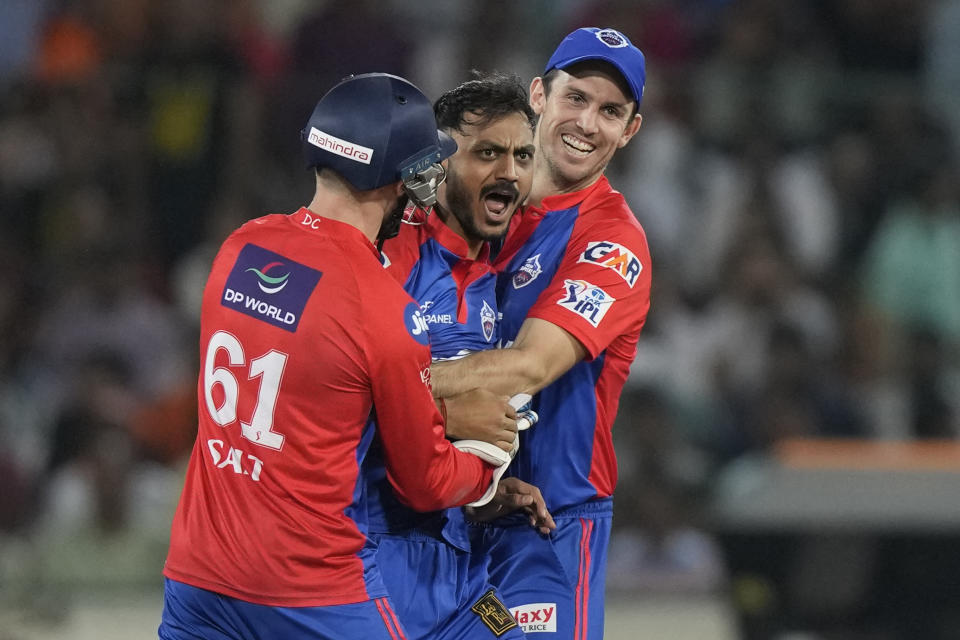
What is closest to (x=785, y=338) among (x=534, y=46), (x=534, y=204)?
(x=534, y=46)

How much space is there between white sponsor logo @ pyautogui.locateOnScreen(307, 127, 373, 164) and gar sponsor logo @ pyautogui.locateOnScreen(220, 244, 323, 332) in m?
0.31

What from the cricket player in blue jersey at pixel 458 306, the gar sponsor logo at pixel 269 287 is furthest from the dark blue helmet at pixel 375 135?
the cricket player in blue jersey at pixel 458 306

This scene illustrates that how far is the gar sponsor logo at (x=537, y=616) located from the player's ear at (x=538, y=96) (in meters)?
1.62

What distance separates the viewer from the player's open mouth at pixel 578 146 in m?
4.66

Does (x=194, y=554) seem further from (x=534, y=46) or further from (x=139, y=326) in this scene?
(x=534, y=46)

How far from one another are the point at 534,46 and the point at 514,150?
5.67 metres

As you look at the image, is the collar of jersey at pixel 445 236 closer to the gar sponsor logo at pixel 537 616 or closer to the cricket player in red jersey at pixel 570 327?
the cricket player in red jersey at pixel 570 327

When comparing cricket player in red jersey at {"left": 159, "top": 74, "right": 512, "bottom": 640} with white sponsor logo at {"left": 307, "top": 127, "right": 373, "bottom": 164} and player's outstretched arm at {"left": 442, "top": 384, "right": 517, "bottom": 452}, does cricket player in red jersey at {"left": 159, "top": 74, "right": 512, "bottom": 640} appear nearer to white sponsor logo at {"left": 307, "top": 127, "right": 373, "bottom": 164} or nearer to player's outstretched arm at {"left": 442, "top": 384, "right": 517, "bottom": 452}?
white sponsor logo at {"left": 307, "top": 127, "right": 373, "bottom": 164}

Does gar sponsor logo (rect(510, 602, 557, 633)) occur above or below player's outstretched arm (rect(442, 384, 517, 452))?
below

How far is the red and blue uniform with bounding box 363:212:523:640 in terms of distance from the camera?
4.07m

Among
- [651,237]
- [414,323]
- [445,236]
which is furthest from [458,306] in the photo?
[651,237]

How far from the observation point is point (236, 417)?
12.2 ft

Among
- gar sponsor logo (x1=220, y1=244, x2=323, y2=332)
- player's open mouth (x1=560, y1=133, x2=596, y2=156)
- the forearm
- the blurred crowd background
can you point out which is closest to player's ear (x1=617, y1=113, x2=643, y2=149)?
player's open mouth (x1=560, y1=133, x2=596, y2=156)

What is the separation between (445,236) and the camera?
14.5 feet
